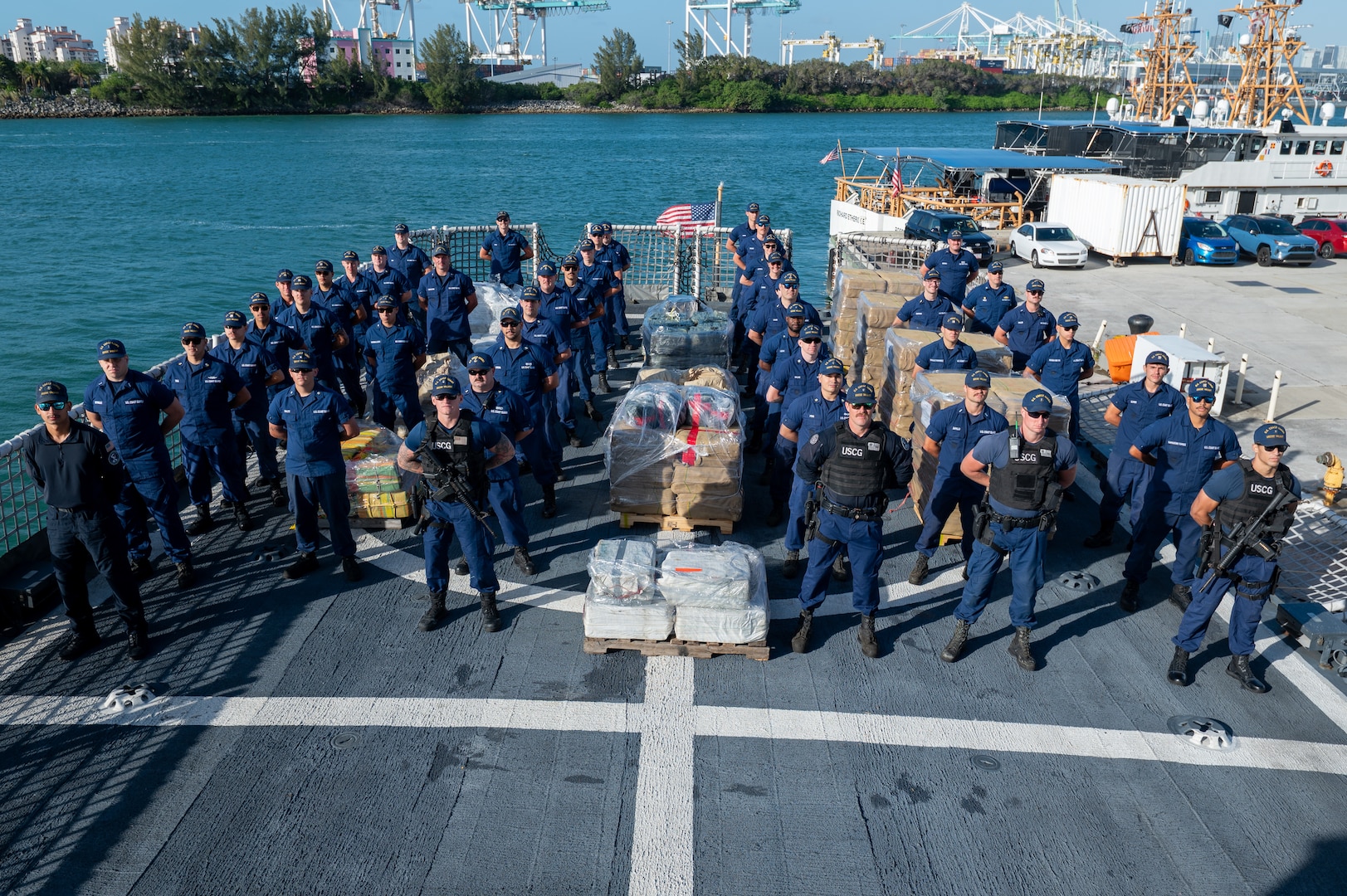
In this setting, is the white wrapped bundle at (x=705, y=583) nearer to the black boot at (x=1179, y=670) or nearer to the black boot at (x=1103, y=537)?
the black boot at (x=1179, y=670)

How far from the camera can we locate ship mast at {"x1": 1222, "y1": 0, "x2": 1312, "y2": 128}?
32.1 m

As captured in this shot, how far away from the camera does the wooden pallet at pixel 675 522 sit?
855 cm

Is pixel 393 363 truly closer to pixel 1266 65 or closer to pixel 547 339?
pixel 547 339

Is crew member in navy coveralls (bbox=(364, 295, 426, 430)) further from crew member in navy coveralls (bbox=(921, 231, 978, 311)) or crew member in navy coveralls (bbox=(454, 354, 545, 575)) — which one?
crew member in navy coveralls (bbox=(921, 231, 978, 311))

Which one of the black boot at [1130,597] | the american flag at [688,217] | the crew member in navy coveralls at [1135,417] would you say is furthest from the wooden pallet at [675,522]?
the american flag at [688,217]

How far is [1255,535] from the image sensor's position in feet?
20.1

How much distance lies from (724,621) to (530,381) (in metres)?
3.61

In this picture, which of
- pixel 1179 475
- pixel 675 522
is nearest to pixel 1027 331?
pixel 1179 475

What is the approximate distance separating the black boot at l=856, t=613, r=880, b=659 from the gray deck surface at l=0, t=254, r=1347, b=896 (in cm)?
8

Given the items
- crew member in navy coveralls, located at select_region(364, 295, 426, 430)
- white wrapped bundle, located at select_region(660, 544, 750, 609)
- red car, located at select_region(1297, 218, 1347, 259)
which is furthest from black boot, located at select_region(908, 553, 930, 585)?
red car, located at select_region(1297, 218, 1347, 259)

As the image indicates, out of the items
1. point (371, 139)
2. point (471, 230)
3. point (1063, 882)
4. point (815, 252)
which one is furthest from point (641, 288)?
point (371, 139)

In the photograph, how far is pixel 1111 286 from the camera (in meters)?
22.1

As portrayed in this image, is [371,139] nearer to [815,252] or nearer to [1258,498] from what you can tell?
[815,252]

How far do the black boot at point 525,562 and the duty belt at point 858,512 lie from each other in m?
2.75
